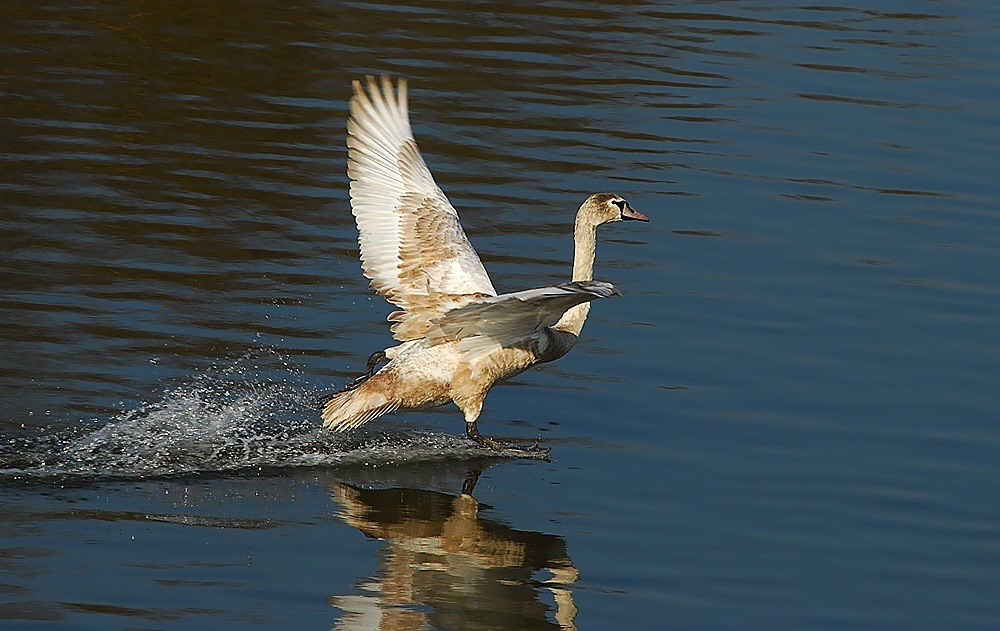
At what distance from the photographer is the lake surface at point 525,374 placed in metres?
6.75

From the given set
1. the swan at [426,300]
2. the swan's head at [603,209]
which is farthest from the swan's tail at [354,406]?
the swan's head at [603,209]

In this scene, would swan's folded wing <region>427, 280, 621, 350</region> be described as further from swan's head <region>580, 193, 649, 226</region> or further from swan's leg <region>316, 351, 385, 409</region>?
swan's head <region>580, 193, 649, 226</region>

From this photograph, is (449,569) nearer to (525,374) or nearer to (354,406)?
(354,406)

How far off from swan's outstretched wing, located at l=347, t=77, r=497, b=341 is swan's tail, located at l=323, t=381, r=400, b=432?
1.50 feet

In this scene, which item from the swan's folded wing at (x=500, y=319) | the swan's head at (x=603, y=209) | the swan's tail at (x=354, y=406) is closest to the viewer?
the swan's folded wing at (x=500, y=319)

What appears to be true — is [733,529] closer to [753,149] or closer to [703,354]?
[703,354]

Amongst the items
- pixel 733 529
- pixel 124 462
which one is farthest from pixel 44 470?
pixel 733 529

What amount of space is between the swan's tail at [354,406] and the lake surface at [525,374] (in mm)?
172

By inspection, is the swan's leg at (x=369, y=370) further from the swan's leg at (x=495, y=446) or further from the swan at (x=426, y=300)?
the swan's leg at (x=495, y=446)

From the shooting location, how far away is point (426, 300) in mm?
8477

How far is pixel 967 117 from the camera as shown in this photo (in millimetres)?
14695

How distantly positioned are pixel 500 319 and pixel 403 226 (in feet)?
3.65

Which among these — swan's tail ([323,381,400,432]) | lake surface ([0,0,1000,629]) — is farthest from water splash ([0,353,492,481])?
swan's tail ([323,381,400,432])

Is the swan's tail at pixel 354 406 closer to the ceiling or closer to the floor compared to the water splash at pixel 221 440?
closer to the ceiling
